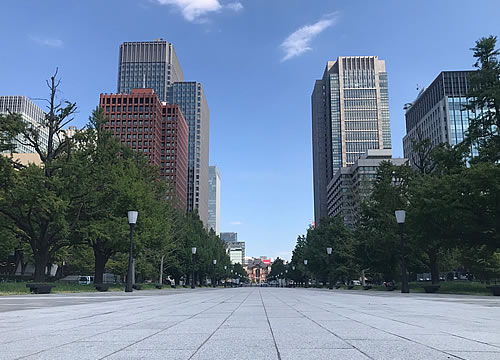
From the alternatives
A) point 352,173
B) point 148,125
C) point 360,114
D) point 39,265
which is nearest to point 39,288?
point 39,265

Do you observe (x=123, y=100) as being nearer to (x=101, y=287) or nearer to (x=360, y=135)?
(x=360, y=135)

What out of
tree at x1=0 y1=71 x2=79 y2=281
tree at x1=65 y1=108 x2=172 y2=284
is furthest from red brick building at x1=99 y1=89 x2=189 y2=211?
tree at x1=0 y1=71 x2=79 y2=281

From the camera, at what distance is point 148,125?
176 metres

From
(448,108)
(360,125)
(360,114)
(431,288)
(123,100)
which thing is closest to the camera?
(431,288)

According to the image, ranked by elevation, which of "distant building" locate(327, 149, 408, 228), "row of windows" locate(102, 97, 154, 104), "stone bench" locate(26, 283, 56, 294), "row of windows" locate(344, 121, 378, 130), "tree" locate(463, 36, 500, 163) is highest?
"row of windows" locate(102, 97, 154, 104)

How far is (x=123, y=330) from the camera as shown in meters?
7.31

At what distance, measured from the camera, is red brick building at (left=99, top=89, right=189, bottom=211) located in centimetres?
17238

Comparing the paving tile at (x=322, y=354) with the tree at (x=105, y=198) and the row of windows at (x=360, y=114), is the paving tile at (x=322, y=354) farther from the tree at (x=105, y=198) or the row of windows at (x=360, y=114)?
the row of windows at (x=360, y=114)

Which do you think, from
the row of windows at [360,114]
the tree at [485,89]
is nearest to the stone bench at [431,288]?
the tree at [485,89]

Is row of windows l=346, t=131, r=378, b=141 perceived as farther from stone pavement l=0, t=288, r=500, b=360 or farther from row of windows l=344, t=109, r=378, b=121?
stone pavement l=0, t=288, r=500, b=360

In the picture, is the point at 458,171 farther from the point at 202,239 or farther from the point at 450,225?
the point at 202,239

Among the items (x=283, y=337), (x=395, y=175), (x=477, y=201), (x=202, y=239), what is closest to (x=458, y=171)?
(x=477, y=201)

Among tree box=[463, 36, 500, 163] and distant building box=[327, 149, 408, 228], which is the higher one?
distant building box=[327, 149, 408, 228]

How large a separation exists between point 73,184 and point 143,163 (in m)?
17.8
